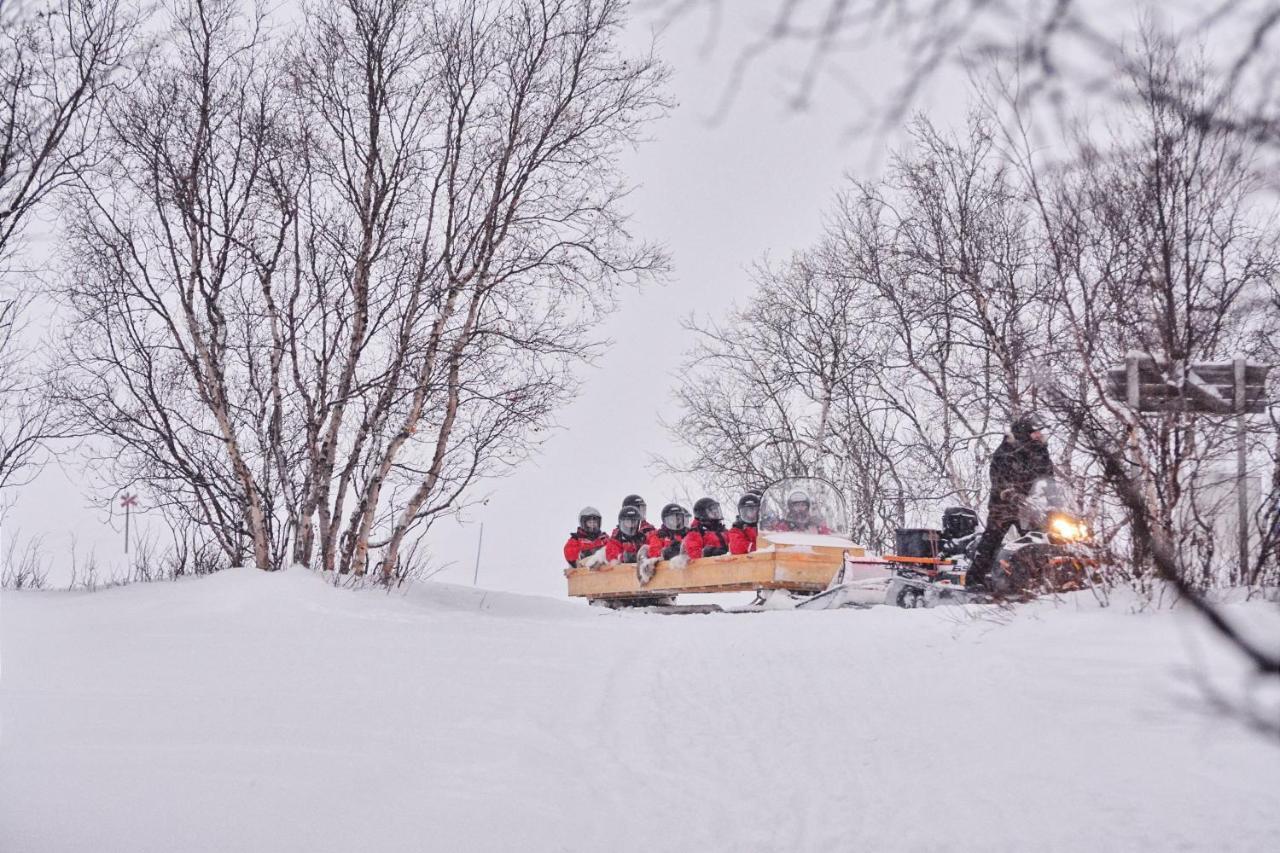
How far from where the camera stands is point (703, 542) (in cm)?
1518

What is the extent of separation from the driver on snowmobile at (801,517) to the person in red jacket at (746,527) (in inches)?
18.8

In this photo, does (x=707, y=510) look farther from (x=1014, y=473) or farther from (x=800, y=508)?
(x=1014, y=473)

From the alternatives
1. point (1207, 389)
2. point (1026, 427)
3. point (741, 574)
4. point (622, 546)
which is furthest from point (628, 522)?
point (1207, 389)

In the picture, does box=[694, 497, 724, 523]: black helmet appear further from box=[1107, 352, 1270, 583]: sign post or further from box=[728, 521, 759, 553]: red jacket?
box=[1107, 352, 1270, 583]: sign post

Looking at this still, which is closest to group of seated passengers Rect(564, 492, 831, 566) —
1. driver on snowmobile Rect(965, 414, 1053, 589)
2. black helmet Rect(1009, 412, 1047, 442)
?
driver on snowmobile Rect(965, 414, 1053, 589)


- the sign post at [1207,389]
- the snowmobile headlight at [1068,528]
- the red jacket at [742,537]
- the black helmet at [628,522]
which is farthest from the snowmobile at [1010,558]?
the black helmet at [628,522]

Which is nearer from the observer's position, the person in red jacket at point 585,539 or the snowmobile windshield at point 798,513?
the snowmobile windshield at point 798,513

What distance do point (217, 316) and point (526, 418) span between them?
3250 millimetres

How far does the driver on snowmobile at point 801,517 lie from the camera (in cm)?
1475

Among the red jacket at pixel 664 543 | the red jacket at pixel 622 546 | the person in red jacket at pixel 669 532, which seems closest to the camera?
the red jacket at pixel 664 543

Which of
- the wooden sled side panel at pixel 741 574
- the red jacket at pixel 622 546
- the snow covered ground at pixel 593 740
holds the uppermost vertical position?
the red jacket at pixel 622 546

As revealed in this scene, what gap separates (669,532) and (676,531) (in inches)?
4.2

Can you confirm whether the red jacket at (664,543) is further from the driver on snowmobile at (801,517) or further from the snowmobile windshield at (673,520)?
the driver on snowmobile at (801,517)

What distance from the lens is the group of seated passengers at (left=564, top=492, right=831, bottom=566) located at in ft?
48.8
